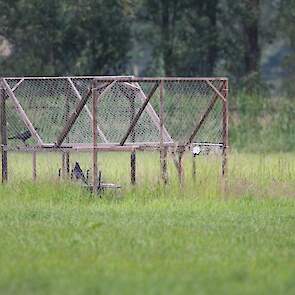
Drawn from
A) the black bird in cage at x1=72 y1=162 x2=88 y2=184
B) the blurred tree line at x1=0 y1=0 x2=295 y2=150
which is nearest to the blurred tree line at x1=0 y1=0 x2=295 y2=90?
the blurred tree line at x1=0 y1=0 x2=295 y2=150

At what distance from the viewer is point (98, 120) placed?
21.0m

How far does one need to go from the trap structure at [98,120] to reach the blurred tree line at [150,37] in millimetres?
19611

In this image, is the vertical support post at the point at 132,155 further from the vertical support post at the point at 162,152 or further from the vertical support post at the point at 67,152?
the vertical support post at the point at 67,152

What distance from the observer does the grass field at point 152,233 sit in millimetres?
11070

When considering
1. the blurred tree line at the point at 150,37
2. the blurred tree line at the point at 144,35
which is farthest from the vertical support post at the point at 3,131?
the blurred tree line at the point at 144,35

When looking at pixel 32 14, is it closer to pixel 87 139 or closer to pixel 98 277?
pixel 87 139

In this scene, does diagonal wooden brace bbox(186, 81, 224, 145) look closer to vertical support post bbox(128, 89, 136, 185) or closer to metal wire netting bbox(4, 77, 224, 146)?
metal wire netting bbox(4, 77, 224, 146)

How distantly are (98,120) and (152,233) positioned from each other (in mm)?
6260

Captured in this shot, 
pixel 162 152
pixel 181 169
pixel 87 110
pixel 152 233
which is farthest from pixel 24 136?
pixel 152 233

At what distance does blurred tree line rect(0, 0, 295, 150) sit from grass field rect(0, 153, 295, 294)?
20.7 m

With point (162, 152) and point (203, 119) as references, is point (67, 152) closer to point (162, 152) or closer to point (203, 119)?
point (162, 152)

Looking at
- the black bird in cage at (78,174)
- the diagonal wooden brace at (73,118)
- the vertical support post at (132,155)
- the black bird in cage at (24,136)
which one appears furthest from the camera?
the black bird in cage at (24,136)

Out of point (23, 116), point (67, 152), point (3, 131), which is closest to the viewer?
point (67, 152)

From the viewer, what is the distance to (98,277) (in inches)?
445
